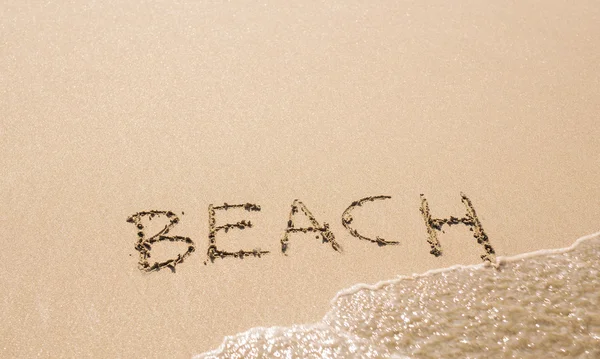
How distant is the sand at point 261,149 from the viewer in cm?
222

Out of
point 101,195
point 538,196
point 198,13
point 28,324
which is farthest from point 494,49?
→ point 28,324

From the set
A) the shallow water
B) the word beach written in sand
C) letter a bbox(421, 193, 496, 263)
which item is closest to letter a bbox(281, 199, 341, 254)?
the word beach written in sand

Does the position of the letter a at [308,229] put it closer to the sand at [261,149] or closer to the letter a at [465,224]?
the sand at [261,149]

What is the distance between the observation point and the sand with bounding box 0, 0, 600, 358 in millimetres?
2225

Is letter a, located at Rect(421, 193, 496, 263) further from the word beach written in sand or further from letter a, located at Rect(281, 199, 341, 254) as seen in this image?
letter a, located at Rect(281, 199, 341, 254)

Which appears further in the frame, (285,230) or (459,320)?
(285,230)

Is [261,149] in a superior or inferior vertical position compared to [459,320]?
superior

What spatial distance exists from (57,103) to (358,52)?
5.45 feet

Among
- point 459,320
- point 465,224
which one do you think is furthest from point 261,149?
point 459,320

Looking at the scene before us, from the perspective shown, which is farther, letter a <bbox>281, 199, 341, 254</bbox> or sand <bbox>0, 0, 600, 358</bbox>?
letter a <bbox>281, 199, 341, 254</bbox>

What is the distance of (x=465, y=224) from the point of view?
8.59 feet

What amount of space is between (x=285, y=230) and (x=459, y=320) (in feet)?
2.47

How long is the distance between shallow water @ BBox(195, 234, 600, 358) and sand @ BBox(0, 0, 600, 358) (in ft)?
0.28

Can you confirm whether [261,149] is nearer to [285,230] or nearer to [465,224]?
[285,230]
